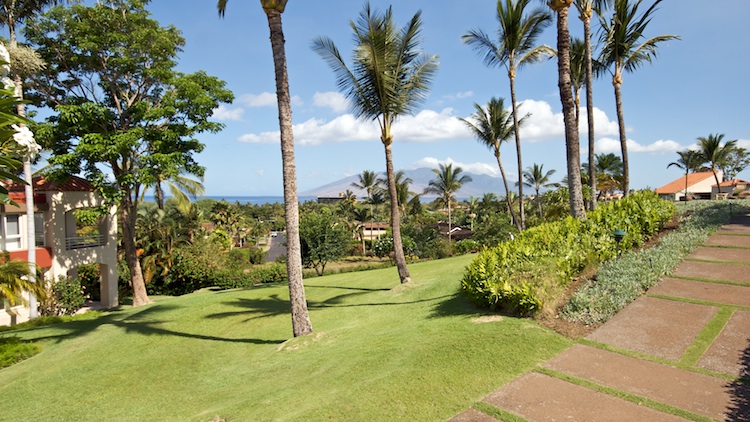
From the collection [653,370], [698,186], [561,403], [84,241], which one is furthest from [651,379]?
[698,186]

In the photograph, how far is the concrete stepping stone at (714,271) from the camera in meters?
8.06

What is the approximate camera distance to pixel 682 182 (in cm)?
5803

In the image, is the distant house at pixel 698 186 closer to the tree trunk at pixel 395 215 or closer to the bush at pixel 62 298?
the tree trunk at pixel 395 215

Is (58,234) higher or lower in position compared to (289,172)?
lower

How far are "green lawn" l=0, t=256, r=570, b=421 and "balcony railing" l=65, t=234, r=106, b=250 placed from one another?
7.75 m

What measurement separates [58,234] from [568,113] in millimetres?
21852

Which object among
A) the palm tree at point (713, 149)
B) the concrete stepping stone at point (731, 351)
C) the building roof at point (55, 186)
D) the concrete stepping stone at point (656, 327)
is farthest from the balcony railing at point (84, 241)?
the palm tree at point (713, 149)

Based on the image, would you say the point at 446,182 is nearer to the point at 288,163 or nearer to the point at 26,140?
the point at 288,163

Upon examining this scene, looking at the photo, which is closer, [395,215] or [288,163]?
[288,163]

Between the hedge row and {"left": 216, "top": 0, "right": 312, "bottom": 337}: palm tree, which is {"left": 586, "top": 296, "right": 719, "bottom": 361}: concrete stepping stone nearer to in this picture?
the hedge row

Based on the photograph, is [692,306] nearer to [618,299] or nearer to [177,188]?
[618,299]

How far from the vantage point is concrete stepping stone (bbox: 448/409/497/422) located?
4.41 m

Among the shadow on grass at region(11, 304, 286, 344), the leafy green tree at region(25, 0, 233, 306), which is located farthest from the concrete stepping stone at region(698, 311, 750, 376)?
the leafy green tree at region(25, 0, 233, 306)

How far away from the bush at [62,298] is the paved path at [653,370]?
67.8ft
